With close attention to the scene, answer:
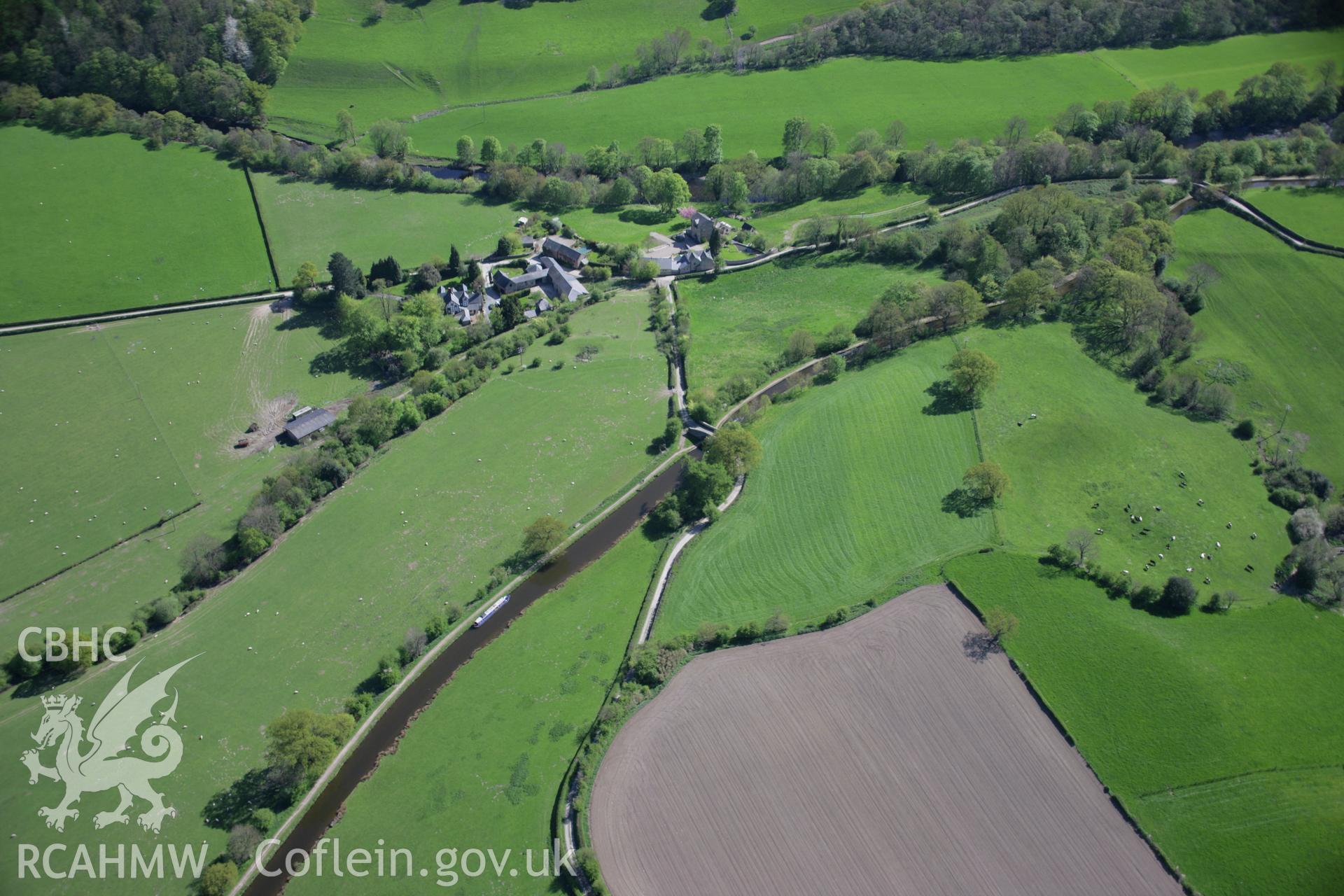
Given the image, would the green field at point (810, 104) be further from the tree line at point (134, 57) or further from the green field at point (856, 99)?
the tree line at point (134, 57)

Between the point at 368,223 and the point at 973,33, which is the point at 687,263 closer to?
the point at 368,223

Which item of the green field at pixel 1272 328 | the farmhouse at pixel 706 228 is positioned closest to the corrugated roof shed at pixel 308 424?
the farmhouse at pixel 706 228

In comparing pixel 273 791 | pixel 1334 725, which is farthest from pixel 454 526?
pixel 1334 725

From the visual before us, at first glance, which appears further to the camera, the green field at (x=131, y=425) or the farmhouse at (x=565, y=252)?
the farmhouse at (x=565, y=252)

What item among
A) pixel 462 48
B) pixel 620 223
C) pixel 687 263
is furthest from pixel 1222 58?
pixel 462 48

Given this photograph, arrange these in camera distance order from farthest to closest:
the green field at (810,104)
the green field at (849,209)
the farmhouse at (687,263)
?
1. the green field at (810,104)
2. the green field at (849,209)
3. the farmhouse at (687,263)

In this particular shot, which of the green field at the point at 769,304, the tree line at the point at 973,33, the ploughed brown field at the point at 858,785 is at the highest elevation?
the tree line at the point at 973,33

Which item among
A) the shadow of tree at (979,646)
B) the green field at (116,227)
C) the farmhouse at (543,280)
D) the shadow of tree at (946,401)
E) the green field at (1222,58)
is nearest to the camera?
the shadow of tree at (979,646)
